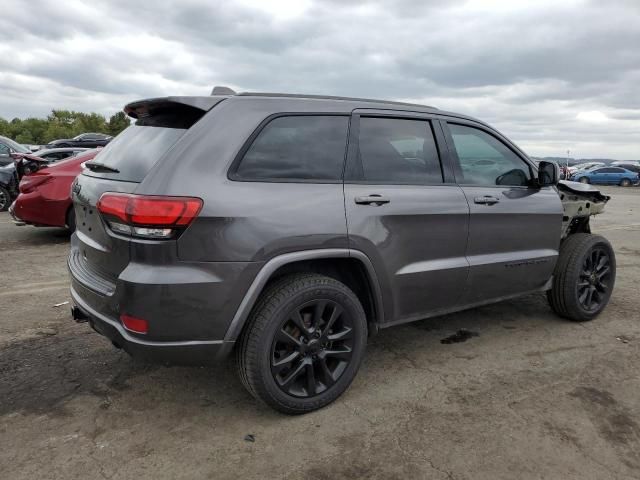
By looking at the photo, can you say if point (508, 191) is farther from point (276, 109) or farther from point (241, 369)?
point (241, 369)

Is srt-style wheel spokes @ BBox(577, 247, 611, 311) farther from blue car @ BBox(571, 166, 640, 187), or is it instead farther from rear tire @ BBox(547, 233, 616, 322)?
blue car @ BBox(571, 166, 640, 187)

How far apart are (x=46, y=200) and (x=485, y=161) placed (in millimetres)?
6218

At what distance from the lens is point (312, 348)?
2.85 m

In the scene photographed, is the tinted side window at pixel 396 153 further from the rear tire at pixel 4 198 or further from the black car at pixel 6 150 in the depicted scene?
the black car at pixel 6 150

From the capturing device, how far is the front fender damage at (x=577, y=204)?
4422mm

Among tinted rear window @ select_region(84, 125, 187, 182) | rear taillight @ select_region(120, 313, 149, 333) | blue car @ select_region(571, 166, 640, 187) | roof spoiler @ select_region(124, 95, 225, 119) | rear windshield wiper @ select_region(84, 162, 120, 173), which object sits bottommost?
blue car @ select_region(571, 166, 640, 187)

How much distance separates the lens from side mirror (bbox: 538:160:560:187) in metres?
3.93

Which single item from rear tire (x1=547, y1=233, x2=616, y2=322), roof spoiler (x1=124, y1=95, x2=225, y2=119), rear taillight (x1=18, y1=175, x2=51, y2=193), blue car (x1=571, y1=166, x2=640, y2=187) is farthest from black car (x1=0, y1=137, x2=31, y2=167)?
blue car (x1=571, y1=166, x2=640, y2=187)

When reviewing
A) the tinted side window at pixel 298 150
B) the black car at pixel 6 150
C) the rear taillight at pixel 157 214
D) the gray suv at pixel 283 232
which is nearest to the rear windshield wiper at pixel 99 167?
the gray suv at pixel 283 232

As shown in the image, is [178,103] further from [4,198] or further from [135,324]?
[4,198]

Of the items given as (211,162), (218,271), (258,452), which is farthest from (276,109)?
(258,452)

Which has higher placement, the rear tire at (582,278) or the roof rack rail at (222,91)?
the roof rack rail at (222,91)

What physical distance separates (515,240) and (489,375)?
1036 mm

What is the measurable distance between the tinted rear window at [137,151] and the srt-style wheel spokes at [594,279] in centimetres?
350
